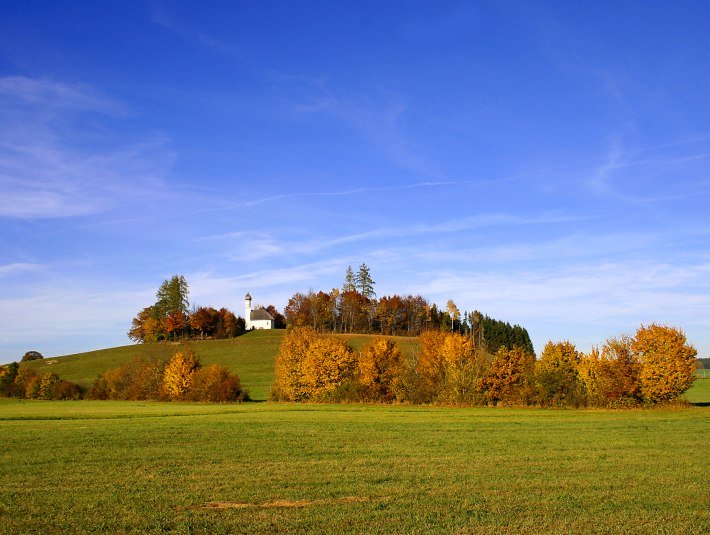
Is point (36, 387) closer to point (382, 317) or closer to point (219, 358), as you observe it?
point (219, 358)

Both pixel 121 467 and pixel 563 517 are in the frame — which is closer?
pixel 563 517

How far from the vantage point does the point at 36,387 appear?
84.4 metres

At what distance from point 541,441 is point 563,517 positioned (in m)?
15.7

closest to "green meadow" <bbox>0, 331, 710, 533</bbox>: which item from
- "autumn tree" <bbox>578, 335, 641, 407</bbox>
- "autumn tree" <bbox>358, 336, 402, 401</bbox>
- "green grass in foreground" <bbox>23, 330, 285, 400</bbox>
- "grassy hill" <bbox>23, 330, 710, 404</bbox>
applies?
"autumn tree" <bbox>578, 335, 641, 407</bbox>

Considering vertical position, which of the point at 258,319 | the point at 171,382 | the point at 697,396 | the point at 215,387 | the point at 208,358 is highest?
the point at 258,319

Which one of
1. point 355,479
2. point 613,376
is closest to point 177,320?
point 613,376

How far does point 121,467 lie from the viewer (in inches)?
798

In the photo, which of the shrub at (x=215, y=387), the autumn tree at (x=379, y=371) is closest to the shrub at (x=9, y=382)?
the shrub at (x=215, y=387)

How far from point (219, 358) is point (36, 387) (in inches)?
1537

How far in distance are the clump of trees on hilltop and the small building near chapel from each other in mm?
12364

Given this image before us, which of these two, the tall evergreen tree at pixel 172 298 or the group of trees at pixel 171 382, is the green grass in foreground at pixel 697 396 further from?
the tall evergreen tree at pixel 172 298

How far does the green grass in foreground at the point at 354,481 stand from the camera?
1278 centimetres

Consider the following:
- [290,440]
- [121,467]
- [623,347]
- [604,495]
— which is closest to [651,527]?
[604,495]

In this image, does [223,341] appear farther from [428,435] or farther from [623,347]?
[428,435]
